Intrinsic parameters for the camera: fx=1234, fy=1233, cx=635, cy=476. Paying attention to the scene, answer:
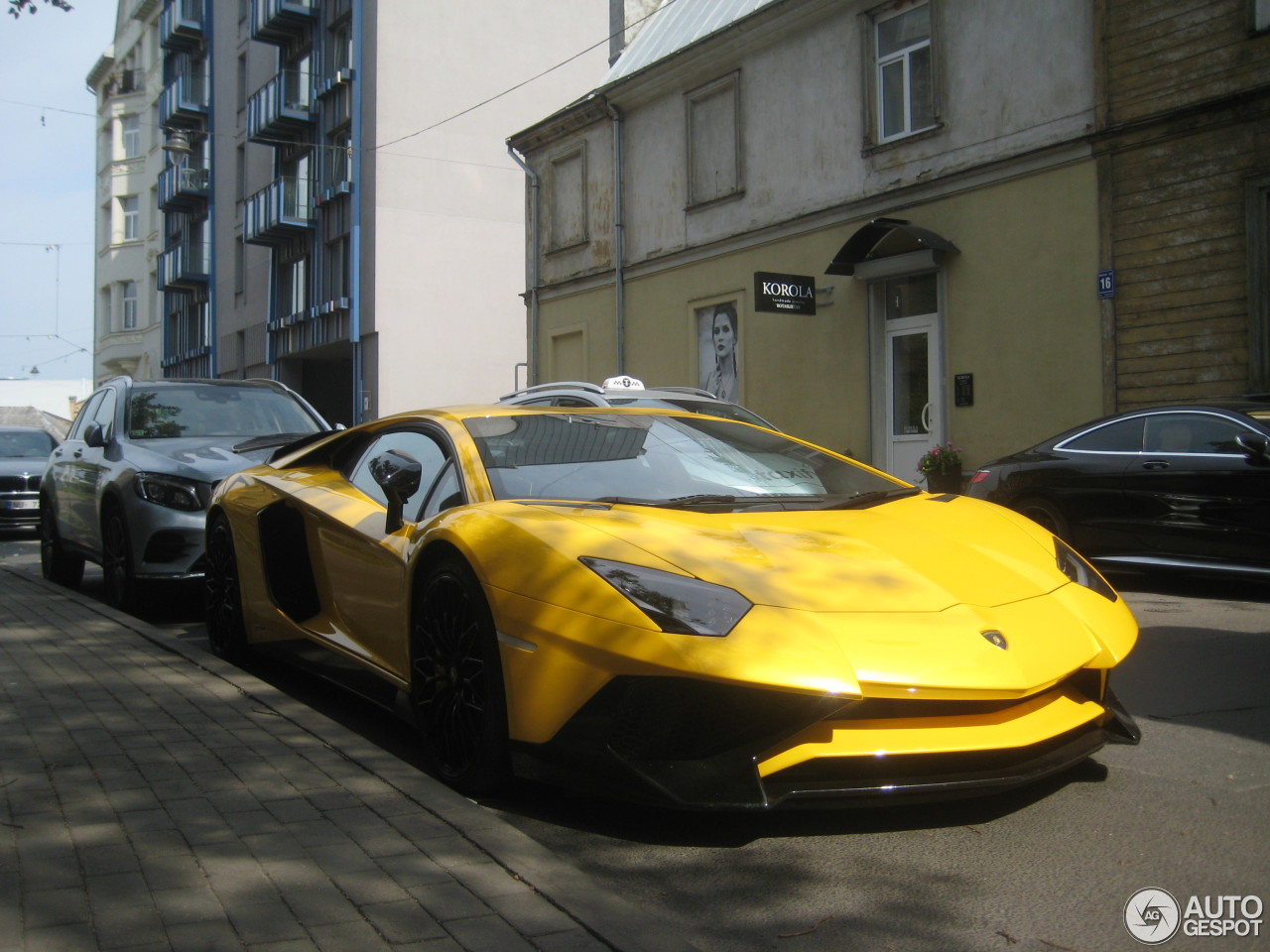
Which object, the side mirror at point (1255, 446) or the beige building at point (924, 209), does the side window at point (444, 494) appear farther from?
the beige building at point (924, 209)

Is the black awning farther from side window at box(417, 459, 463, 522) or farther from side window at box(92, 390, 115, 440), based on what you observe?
side window at box(417, 459, 463, 522)

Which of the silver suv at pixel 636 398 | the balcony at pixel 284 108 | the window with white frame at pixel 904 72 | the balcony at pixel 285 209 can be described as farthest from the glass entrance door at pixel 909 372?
the balcony at pixel 284 108

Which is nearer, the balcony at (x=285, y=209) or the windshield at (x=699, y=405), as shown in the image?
the windshield at (x=699, y=405)

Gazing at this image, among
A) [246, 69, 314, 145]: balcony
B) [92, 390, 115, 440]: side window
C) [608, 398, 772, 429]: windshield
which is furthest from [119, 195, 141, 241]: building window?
[92, 390, 115, 440]: side window

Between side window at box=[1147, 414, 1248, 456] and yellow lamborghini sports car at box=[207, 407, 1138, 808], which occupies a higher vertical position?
side window at box=[1147, 414, 1248, 456]

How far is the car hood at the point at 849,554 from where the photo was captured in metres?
3.31

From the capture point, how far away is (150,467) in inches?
308

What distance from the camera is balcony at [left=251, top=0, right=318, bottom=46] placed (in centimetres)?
3238

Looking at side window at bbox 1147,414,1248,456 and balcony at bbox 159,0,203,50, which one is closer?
side window at bbox 1147,414,1248,456

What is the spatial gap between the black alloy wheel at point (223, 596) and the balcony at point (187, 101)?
39.8 m

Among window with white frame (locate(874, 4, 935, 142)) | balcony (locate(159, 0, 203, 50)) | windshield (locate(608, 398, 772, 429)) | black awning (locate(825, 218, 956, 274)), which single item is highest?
balcony (locate(159, 0, 203, 50))

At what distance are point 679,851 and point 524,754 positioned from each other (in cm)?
51

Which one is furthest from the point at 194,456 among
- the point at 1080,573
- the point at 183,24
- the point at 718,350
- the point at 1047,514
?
the point at 183,24

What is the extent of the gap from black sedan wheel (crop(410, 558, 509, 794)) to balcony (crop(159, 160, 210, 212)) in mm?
41700
